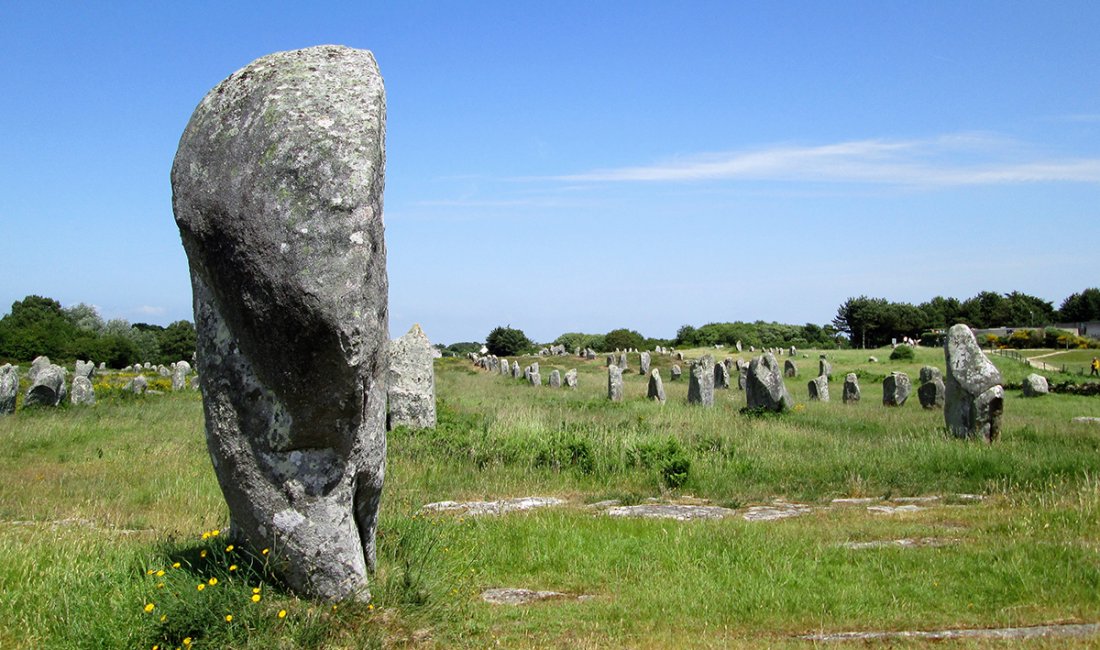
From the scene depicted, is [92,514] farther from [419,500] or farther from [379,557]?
[379,557]

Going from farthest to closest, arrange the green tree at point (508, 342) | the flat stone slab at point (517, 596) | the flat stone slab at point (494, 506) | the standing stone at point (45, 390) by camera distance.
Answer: the green tree at point (508, 342)
the standing stone at point (45, 390)
the flat stone slab at point (494, 506)
the flat stone slab at point (517, 596)

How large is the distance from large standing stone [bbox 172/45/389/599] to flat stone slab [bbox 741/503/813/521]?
618 cm

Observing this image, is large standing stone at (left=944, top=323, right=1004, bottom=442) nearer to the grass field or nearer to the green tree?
the grass field

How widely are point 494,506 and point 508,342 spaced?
69.9 metres

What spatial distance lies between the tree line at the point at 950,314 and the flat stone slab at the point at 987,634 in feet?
267

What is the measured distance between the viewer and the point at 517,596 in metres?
7.72

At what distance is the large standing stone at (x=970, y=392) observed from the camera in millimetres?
17594

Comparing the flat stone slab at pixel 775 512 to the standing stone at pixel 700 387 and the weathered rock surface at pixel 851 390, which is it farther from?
the weathered rock surface at pixel 851 390

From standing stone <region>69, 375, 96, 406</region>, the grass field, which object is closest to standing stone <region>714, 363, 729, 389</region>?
the grass field

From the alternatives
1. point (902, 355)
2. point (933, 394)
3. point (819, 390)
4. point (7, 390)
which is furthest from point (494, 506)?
point (902, 355)

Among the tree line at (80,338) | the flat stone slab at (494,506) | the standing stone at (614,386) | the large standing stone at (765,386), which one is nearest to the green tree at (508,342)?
the tree line at (80,338)

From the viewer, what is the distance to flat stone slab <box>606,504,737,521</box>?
1118 centimetres

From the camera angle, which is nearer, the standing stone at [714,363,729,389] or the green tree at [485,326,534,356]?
the standing stone at [714,363,729,389]

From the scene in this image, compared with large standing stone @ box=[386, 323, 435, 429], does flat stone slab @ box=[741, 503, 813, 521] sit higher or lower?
lower
